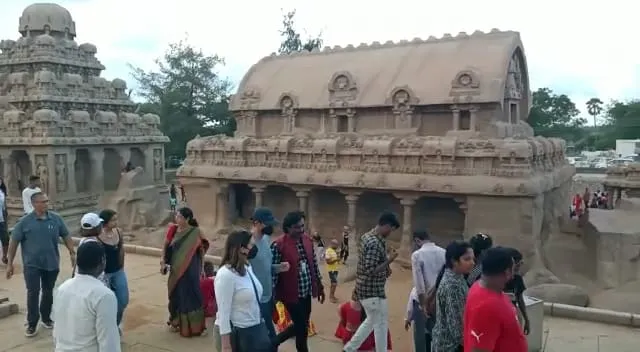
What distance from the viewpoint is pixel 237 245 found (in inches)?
169

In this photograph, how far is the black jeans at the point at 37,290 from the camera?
6.70 m

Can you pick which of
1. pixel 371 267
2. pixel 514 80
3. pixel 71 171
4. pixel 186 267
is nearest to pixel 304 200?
pixel 514 80

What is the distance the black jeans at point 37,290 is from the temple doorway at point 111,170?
18.7m

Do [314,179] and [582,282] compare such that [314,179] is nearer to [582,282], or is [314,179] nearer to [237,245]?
[582,282]

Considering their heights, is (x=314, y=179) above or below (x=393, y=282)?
above

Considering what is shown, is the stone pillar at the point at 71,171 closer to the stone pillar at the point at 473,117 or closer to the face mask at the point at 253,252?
the stone pillar at the point at 473,117

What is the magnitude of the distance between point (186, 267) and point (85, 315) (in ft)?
9.90

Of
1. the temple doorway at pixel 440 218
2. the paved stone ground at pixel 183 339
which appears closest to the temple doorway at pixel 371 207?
the temple doorway at pixel 440 218

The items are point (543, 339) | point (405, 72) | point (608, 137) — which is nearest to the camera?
point (543, 339)

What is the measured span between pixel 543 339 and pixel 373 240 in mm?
2797

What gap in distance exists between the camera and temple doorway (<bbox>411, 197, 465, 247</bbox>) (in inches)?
570

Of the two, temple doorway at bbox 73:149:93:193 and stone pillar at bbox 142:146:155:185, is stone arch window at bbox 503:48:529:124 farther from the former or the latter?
temple doorway at bbox 73:149:93:193

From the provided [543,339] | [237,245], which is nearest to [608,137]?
[543,339]

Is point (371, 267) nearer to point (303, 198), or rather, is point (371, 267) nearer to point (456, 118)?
point (303, 198)
